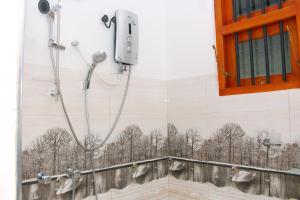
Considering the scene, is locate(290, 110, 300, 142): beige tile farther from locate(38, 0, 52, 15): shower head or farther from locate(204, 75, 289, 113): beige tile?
locate(38, 0, 52, 15): shower head

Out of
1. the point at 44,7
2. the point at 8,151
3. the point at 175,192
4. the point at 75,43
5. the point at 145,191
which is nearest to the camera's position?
the point at 8,151

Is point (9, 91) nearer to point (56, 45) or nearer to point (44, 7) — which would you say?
point (56, 45)

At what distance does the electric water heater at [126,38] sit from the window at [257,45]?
1.93 ft

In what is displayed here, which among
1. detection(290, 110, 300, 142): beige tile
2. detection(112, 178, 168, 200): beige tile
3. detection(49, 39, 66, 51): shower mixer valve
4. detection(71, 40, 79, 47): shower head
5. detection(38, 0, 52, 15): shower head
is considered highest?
detection(38, 0, 52, 15): shower head

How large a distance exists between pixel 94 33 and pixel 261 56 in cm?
109

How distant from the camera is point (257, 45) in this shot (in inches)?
60.6

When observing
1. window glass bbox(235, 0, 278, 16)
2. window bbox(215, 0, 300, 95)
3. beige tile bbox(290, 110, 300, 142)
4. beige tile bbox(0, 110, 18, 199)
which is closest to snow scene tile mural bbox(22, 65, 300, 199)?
beige tile bbox(290, 110, 300, 142)

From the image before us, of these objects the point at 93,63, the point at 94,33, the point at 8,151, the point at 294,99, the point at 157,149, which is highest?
the point at 94,33

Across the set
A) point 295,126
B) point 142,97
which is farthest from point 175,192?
point 295,126

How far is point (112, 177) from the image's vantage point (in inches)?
62.2

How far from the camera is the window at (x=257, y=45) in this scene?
54.9 inches

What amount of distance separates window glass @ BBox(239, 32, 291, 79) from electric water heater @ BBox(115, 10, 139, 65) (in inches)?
29.2

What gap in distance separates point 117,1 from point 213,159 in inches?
51.9

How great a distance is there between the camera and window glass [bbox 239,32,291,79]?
1448 mm
